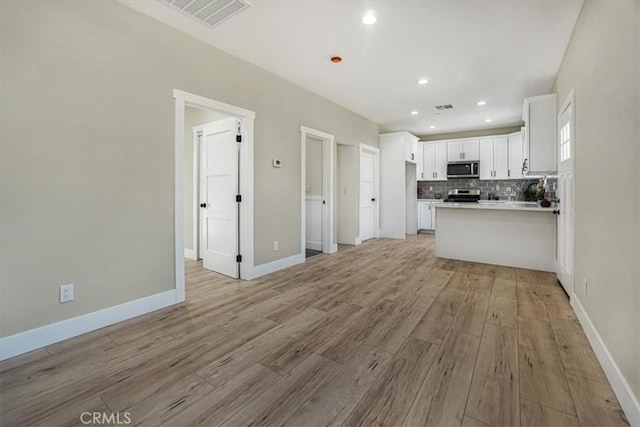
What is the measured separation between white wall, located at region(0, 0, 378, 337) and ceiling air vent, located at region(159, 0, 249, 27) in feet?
1.44

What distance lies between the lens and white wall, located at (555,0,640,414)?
4.78 feet

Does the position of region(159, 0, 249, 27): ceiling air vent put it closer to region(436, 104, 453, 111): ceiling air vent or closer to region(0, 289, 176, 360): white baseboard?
region(0, 289, 176, 360): white baseboard

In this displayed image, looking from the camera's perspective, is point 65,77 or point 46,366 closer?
point 46,366

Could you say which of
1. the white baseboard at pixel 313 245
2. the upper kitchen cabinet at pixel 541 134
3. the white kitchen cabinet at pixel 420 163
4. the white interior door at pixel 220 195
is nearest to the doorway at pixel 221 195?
the white interior door at pixel 220 195

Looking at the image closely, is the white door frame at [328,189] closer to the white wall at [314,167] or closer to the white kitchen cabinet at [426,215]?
the white wall at [314,167]

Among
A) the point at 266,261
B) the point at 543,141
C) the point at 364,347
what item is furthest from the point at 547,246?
the point at 266,261

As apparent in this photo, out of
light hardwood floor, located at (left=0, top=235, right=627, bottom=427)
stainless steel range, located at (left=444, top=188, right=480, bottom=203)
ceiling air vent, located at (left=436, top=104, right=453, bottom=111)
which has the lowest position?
light hardwood floor, located at (left=0, top=235, right=627, bottom=427)

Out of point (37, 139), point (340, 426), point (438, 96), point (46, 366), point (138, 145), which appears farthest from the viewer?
point (438, 96)

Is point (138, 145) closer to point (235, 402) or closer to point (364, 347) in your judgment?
point (235, 402)

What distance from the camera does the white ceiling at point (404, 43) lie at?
2.60 meters

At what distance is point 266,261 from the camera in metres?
4.00

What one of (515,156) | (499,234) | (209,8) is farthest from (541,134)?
(209,8)

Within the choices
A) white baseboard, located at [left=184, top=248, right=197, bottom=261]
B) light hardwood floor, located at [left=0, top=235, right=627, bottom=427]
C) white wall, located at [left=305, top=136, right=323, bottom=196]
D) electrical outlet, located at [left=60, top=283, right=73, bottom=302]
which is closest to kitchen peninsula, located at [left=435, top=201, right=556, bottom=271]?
light hardwood floor, located at [left=0, top=235, right=627, bottom=427]

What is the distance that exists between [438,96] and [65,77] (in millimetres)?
4847
